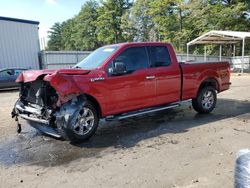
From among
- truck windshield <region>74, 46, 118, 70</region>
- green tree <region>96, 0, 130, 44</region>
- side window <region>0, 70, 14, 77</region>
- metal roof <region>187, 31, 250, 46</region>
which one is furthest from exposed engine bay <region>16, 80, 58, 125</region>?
green tree <region>96, 0, 130, 44</region>

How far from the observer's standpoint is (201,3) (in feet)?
107

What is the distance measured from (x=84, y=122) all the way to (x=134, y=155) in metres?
1.38

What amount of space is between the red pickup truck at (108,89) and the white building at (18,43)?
1831cm

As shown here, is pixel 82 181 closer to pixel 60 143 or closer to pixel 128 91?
pixel 60 143

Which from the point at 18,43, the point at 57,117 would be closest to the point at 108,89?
the point at 57,117

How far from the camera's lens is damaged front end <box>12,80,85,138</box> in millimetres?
5531

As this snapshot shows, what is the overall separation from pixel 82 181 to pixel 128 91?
9.40ft

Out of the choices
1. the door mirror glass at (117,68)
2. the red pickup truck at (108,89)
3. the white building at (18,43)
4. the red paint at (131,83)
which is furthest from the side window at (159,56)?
the white building at (18,43)

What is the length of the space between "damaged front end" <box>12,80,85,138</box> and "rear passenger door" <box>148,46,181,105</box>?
85.8 inches

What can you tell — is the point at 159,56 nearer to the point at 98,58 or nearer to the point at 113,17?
the point at 98,58

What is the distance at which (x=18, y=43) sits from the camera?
78.4 ft

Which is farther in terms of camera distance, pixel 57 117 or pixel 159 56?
pixel 159 56

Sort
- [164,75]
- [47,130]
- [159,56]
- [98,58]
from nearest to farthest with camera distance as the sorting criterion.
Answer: [47,130]
[98,58]
[164,75]
[159,56]

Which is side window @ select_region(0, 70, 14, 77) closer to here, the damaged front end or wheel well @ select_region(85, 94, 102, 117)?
the damaged front end
